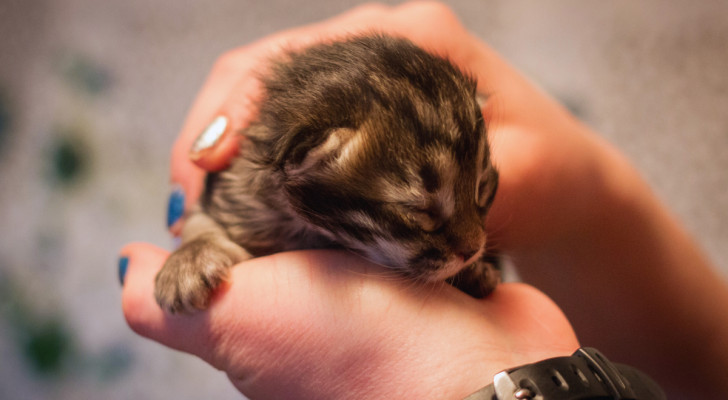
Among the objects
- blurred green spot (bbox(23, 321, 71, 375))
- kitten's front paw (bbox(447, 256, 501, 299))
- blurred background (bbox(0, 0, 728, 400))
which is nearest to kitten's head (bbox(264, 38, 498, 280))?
kitten's front paw (bbox(447, 256, 501, 299))

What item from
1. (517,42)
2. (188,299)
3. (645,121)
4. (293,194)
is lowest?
(188,299)

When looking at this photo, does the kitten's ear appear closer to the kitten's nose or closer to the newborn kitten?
the newborn kitten

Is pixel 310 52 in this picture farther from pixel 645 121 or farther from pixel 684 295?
pixel 645 121

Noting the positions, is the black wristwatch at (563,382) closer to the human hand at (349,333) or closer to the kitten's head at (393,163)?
the human hand at (349,333)

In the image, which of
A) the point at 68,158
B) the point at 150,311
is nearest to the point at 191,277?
the point at 150,311

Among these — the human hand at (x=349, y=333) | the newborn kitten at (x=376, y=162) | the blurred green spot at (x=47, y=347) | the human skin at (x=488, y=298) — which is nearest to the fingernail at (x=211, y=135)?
the human skin at (x=488, y=298)

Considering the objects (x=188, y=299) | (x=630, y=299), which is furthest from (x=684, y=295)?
(x=188, y=299)

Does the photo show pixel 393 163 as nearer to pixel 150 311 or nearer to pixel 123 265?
pixel 150 311
